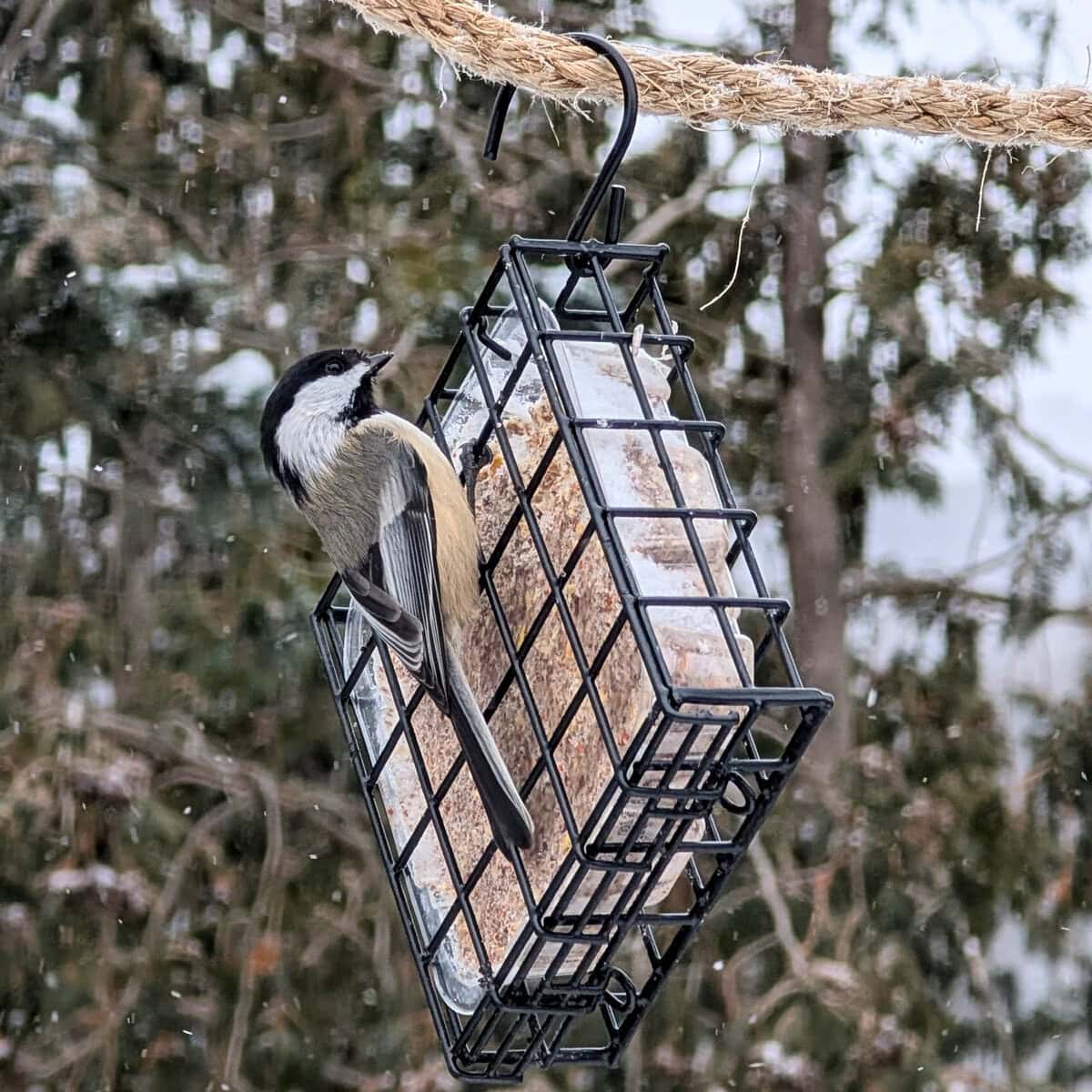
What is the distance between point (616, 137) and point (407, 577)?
0.52 m

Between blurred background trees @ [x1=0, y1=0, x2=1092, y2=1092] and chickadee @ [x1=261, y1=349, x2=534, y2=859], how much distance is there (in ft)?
5.54

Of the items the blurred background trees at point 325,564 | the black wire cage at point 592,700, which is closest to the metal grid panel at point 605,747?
the black wire cage at point 592,700

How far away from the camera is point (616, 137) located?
1540mm

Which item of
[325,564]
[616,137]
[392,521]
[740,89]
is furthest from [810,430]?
[616,137]

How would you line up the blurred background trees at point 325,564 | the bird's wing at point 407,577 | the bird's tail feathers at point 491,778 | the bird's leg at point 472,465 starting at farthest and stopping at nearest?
the blurred background trees at point 325,564 → the bird's leg at point 472,465 → the bird's wing at point 407,577 → the bird's tail feathers at point 491,778

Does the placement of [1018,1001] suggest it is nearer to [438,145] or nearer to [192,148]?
[438,145]

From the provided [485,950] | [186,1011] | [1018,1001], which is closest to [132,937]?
[186,1011]

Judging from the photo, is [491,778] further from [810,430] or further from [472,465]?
[810,430]

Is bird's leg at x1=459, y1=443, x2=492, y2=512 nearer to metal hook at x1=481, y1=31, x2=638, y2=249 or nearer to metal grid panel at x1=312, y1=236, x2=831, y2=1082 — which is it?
metal grid panel at x1=312, y1=236, x2=831, y2=1082

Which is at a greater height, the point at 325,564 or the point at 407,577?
the point at 407,577

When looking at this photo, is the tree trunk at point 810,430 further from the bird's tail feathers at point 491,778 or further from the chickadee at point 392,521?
the bird's tail feathers at point 491,778

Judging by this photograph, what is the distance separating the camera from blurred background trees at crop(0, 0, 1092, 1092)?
372 cm

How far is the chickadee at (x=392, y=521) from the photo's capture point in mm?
1661

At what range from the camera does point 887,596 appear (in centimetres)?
409
